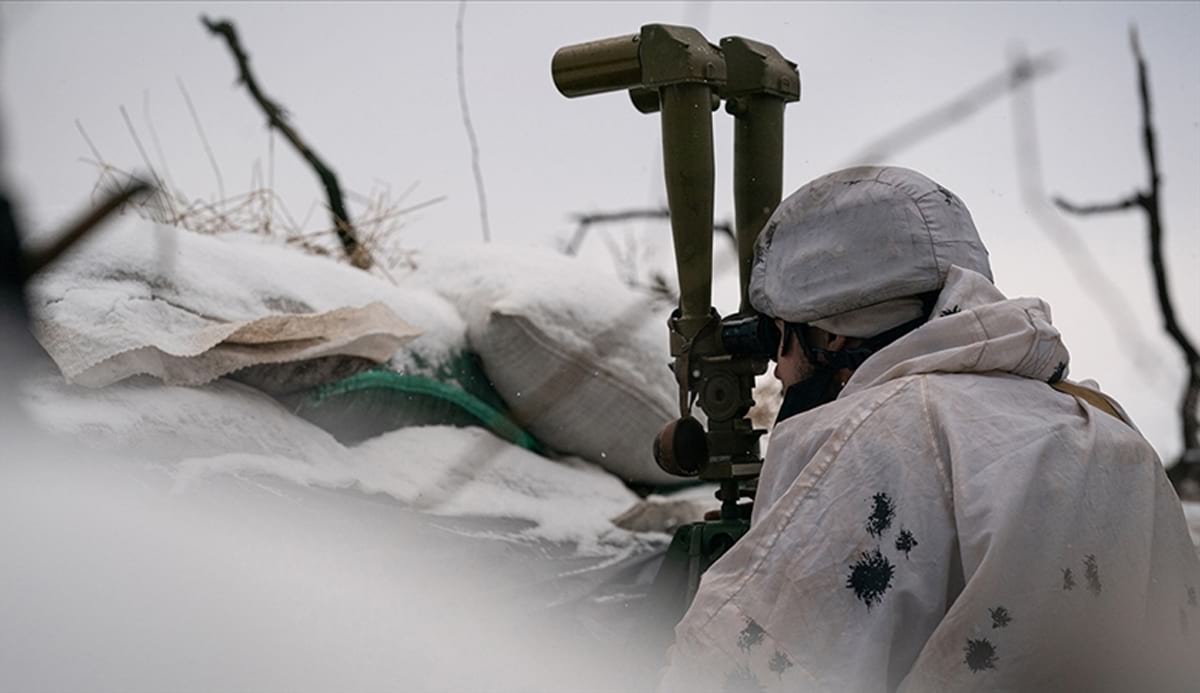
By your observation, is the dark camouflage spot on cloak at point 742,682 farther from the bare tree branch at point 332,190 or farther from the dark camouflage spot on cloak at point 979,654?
the bare tree branch at point 332,190

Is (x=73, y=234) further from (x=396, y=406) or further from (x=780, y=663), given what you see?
(x=396, y=406)

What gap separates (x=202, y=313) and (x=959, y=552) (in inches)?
42.6

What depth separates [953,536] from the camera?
0.85 m

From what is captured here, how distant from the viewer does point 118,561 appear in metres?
0.97

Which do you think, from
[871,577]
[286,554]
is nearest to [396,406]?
[286,554]

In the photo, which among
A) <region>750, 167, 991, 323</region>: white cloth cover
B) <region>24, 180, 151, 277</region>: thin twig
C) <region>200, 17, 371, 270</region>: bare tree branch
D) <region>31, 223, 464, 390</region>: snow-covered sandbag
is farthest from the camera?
<region>31, 223, 464, 390</region>: snow-covered sandbag

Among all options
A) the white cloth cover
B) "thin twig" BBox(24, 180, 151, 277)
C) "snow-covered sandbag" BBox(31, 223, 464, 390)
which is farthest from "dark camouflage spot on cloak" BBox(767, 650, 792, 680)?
"snow-covered sandbag" BBox(31, 223, 464, 390)

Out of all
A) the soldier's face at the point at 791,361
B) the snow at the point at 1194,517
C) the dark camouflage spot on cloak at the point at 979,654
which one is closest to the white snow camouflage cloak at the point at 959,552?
the dark camouflage spot on cloak at the point at 979,654

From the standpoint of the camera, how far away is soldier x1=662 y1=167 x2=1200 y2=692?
2.71 ft

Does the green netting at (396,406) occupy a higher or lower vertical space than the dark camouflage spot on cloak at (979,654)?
lower

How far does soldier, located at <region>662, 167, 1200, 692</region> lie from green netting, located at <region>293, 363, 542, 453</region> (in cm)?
91

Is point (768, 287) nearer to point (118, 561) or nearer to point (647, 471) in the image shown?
point (118, 561)

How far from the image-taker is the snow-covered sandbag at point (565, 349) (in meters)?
1.99

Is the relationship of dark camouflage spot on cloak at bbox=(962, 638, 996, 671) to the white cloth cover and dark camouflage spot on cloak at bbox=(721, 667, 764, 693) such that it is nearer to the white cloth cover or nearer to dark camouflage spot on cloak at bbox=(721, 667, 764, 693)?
dark camouflage spot on cloak at bbox=(721, 667, 764, 693)
